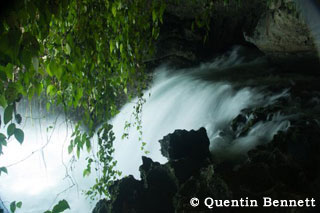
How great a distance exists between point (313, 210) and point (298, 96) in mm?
2291

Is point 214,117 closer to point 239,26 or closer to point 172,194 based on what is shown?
point 172,194

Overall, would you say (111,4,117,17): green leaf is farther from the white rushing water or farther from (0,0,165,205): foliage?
the white rushing water

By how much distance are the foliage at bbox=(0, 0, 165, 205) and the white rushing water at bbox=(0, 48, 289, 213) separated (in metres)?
2.07

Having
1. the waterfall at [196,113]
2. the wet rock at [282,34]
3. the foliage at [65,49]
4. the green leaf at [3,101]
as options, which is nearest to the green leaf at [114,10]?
the foliage at [65,49]

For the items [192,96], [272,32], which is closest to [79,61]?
[192,96]

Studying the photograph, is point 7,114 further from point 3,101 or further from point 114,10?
point 114,10

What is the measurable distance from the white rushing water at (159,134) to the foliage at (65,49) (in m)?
2.07

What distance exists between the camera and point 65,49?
5.77 feet

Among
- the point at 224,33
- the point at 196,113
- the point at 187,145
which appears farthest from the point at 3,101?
the point at 224,33

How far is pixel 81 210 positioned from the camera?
4.77 meters

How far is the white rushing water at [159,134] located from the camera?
13.7 ft

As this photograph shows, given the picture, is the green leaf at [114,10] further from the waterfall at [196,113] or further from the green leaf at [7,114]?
the waterfall at [196,113]

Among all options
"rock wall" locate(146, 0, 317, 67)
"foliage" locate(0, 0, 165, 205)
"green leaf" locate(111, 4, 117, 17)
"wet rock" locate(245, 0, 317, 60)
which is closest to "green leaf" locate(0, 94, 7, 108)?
"foliage" locate(0, 0, 165, 205)

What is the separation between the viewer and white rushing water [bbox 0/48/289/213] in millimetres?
4180
